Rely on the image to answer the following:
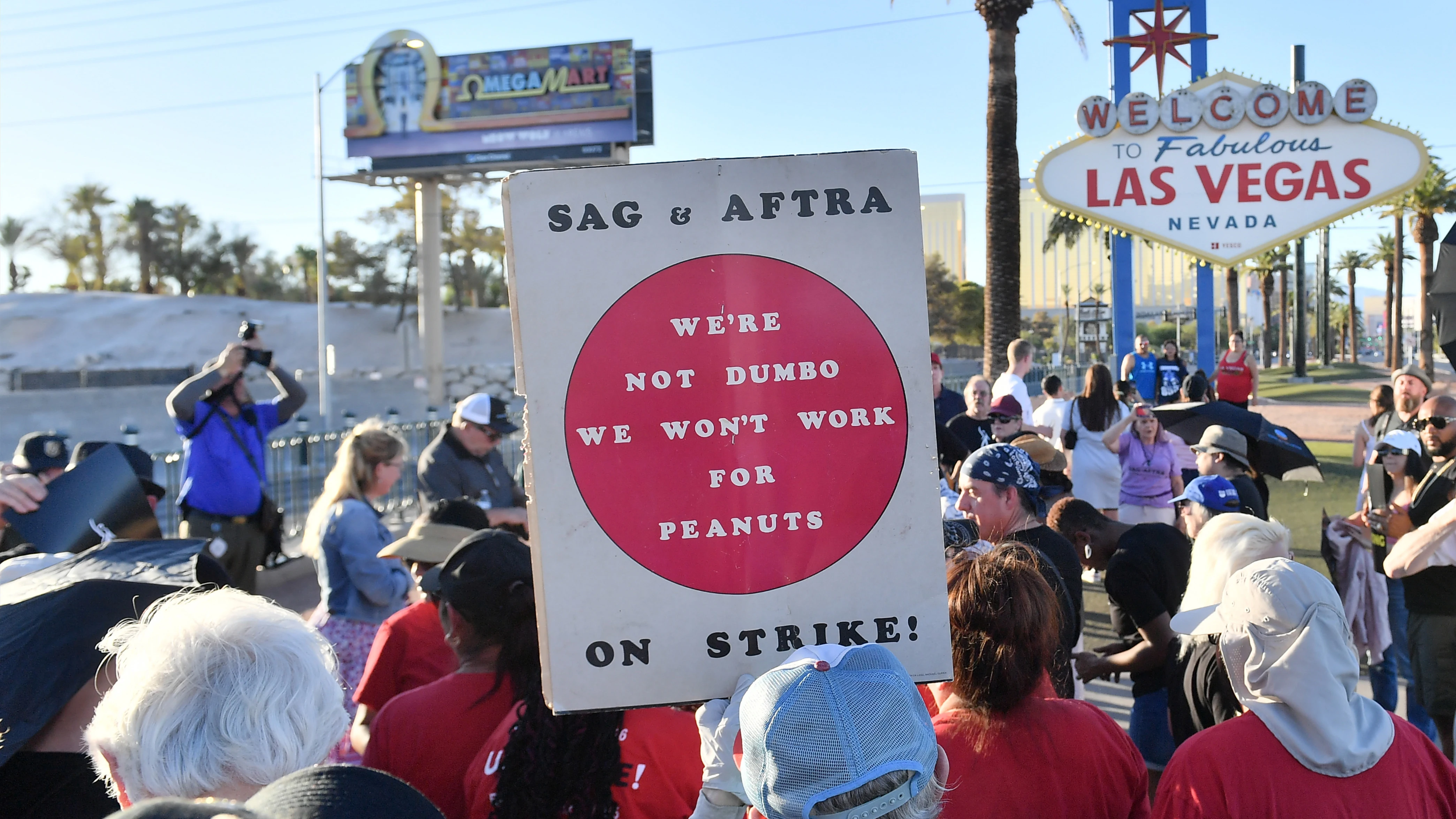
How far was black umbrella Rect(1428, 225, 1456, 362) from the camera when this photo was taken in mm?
4070

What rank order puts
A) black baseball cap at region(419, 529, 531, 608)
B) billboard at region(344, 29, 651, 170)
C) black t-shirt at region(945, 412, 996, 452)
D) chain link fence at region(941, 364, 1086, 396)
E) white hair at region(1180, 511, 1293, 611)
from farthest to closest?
billboard at region(344, 29, 651, 170) < chain link fence at region(941, 364, 1086, 396) < black t-shirt at region(945, 412, 996, 452) < white hair at region(1180, 511, 1293, 611) < black baseball cap at region(419, 529, 531, 608)

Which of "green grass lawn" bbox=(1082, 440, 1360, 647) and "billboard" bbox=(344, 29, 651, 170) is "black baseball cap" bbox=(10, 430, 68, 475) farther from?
"billboard" bbox=(344, 29, 651, 170)

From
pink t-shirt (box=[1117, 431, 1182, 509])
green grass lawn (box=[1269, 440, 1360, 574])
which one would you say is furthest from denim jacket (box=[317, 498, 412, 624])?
green grass lawn (box=[1269, 440, 1360, 574])

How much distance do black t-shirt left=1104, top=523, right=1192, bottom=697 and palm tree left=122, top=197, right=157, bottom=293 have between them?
227 feet

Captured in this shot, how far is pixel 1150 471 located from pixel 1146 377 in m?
4.95

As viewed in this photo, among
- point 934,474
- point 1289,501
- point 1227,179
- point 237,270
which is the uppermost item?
point 237,270

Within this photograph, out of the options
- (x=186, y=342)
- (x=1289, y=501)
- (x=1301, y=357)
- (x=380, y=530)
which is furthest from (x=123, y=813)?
(x=186, y=342)

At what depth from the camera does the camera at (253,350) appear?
564 centimetres

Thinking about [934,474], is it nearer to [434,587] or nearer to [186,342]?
[434,587]

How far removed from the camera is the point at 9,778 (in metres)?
2.00

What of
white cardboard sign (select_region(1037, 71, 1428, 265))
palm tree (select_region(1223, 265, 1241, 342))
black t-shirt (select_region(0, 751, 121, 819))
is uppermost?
palm tree (select_region(1223, 265, 1241, 342))

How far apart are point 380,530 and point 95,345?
178 ft

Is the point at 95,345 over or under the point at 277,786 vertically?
over

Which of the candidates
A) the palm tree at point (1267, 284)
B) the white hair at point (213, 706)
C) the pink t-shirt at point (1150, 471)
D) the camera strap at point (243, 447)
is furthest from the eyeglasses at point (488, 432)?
the palm tree at point (1267, 284)
